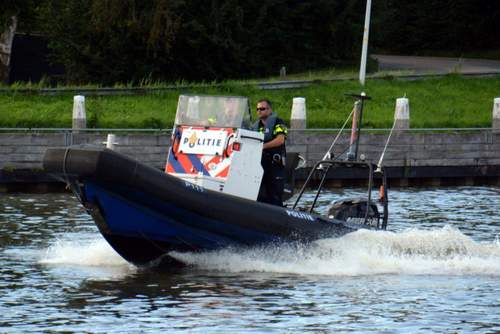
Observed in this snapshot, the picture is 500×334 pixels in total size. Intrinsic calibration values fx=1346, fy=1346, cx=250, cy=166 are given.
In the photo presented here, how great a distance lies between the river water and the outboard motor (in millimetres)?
546

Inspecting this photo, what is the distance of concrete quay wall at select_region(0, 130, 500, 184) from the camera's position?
Answer: 26.5 metres

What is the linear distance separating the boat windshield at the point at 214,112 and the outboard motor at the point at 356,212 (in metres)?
1.88

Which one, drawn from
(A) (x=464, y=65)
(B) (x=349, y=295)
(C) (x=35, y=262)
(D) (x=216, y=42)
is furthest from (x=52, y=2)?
(B) (x=349, y=295)

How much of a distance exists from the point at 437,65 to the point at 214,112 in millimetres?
30977

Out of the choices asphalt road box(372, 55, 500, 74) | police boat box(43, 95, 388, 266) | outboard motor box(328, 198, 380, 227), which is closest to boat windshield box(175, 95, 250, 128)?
police boat box(43, 95, 388, 266)

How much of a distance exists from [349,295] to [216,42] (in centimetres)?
2625

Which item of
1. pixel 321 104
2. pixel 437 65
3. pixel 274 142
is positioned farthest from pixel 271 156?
pixel 437 65

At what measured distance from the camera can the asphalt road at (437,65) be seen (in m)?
42.4

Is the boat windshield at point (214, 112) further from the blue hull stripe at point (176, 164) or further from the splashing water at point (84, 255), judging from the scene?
the splashing water at point (84, 255)

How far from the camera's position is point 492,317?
42.3 ft

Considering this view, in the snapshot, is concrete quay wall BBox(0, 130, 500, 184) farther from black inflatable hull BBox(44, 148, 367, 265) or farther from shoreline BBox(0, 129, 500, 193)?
black inflatable hull BBox(44, 148, 367, 265)

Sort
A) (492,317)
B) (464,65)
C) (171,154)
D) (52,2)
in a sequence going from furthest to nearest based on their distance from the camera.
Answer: (464,65) → (52,2) → (171,154) → (492,317)

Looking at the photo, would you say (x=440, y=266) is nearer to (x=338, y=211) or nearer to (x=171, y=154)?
(x=338, y=211)

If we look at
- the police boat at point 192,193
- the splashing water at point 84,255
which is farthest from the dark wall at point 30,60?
the police boat at point 192,193
